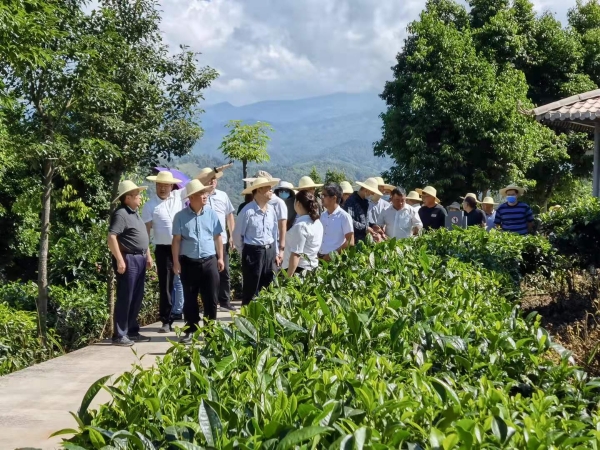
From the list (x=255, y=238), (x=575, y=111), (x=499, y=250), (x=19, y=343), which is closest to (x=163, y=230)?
(x=255, y=238)

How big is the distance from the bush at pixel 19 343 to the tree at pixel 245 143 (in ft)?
50.1

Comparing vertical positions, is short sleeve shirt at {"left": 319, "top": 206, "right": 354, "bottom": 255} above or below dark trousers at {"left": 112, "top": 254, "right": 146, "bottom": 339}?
above

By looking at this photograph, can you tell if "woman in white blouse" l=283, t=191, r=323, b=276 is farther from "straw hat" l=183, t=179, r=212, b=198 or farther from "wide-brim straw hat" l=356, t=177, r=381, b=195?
"wide-brim straw hat" l=356, t=177, r=381, b=195

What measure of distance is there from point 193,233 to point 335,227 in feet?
5.64

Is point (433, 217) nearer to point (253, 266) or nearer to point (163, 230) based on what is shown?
point (253, 266)

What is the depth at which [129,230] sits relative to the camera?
805 cm

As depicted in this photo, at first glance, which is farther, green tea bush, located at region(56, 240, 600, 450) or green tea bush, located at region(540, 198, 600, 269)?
green tea bush, located at region(540, 198, 600, 269)

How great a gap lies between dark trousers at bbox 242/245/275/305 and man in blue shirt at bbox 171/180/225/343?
48 cm

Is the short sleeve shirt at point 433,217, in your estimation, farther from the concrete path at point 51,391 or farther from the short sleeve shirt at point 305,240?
the concrete path at point 51,391

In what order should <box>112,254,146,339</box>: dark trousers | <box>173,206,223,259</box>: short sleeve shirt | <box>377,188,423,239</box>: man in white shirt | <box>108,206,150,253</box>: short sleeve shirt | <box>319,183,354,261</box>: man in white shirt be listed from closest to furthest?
<box>173,206,223,259</box>: short sleeve shirt < <box>108,206,150,253</box>: short sleeve shirt < <box>112,254,146,339</box>: dark trousers < <box>319,183,354,261</box>: man in white shirt < <box>377,188,423,239</box>: man in white shirt

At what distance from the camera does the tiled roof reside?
973 centimetres

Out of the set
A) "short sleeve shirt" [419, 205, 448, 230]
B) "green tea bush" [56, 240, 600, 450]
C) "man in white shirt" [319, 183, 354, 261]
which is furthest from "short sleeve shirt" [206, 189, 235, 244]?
"green tea bush" [56, 240, 600, 450]

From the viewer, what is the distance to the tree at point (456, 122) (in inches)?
1081

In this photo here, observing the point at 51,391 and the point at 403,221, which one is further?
the point at 403,221
